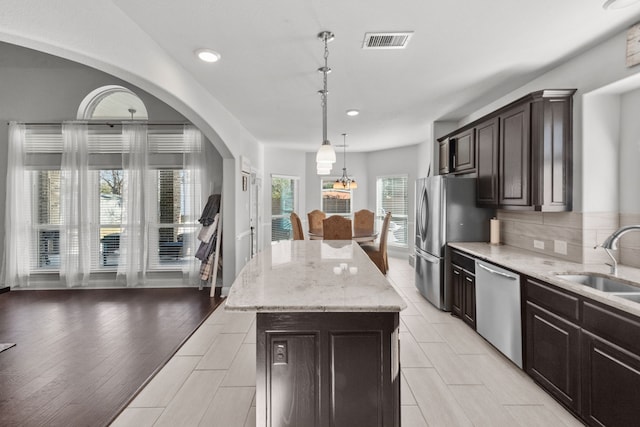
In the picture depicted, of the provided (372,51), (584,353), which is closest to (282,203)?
(372,51)

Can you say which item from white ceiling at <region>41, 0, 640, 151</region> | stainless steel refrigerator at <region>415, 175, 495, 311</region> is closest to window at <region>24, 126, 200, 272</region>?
white ceiling at <region>41, 0, 640, 151</region>

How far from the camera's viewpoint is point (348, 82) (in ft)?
11.4

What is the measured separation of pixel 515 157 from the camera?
10.2ft

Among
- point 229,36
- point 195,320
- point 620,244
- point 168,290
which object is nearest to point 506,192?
point 620,244

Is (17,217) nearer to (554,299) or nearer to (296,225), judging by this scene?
(296,225)

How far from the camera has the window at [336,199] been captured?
8.32 m

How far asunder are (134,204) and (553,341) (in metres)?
5.41

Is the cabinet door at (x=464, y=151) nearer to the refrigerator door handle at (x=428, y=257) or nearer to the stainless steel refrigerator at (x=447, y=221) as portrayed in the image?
the stainless steel refrigerator at (x=447, y=221)

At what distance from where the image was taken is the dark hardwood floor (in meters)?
2.24

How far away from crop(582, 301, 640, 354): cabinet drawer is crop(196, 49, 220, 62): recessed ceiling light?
3248mm

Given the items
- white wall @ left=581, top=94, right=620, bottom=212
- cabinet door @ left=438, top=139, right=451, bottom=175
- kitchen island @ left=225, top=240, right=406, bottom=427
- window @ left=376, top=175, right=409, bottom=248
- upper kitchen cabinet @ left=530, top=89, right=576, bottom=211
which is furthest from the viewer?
window @ left=376, top=175, right=409, bottom=248

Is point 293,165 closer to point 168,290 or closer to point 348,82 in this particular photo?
point 168,290

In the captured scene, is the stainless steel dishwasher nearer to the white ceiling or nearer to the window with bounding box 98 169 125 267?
the white ceiling

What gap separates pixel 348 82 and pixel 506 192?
1995mm
